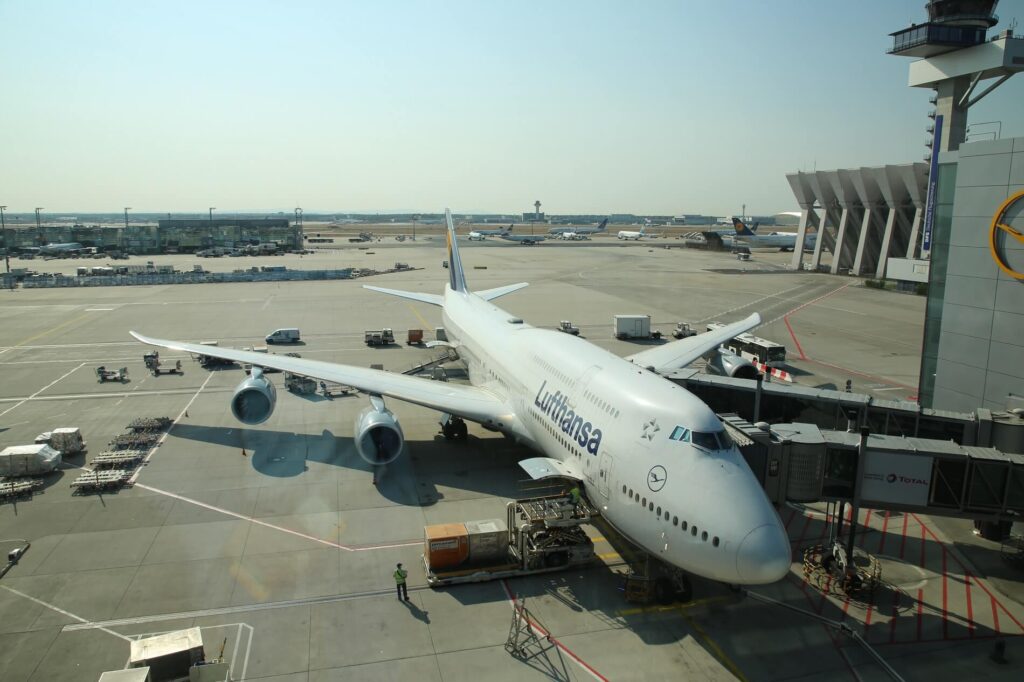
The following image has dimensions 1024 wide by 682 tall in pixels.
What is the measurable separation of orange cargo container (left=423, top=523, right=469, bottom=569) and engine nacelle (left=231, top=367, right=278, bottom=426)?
13598 mm

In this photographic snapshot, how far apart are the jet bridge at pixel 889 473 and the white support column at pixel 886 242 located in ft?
264

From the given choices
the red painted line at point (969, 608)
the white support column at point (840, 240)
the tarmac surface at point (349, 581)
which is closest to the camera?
the tarmac surface at point (349, 581)

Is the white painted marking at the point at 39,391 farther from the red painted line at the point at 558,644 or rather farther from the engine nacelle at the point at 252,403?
the red painted line at the point at 558,644

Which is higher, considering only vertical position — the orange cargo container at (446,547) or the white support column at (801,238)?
the white support column at (801,238)

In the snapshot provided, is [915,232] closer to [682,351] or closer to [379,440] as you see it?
[682,351]

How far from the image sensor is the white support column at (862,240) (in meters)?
92.8

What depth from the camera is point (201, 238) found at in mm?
151625

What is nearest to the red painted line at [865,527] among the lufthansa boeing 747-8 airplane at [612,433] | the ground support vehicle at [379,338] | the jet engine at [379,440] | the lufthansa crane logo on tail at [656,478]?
the lufthansa boeing 747-8 airplane at [612,433]

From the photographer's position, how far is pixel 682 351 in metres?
34.2

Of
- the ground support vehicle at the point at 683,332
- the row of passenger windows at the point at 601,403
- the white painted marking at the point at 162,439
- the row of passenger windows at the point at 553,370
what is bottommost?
the white painted marking at the point at 162,439

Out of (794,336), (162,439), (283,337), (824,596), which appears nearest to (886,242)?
(794,336)

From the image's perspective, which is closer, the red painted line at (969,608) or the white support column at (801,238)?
the red painted line at (969,608)

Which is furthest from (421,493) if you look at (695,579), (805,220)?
(805,220)

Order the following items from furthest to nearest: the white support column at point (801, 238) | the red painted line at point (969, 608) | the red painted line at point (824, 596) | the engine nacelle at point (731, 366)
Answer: the white support column at point (801, 238) → the engine nacelle at point (731, 366) → the red painted line at point (824, 596) → the red painted line at point (969, 608)
